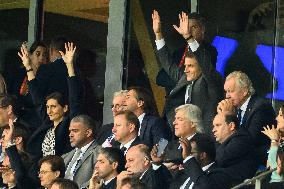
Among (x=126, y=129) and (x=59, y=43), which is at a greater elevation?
(x=59, y=43)

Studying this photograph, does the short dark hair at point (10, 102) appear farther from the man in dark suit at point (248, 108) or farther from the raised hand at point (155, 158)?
the man in dark suit at point (248, 108)

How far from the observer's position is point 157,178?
11484 mm

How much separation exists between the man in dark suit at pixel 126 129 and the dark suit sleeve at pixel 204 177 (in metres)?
1.38

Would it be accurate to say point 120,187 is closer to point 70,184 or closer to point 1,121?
point 70,184

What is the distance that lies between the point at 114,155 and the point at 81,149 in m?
1.20

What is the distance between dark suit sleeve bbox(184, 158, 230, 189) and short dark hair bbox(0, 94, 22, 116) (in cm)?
386

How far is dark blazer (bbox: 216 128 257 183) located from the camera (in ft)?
37.0

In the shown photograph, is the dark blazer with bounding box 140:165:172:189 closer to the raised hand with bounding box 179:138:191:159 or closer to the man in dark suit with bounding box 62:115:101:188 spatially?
the raised hand with bounding box 179:138:191:159

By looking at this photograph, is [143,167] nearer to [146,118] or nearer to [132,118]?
[132,118]

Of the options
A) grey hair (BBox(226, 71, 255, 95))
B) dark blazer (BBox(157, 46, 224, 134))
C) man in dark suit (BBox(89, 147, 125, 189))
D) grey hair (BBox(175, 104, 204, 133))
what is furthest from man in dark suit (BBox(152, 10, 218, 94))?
man in dark suit (BBox(89, 147, 125, 189))

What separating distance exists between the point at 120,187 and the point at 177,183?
845mm

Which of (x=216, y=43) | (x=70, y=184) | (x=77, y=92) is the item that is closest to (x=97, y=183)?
(x=70, y=184)

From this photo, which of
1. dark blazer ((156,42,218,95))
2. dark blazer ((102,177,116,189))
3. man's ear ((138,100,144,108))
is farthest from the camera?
dark blazer ((156,42,218,95))

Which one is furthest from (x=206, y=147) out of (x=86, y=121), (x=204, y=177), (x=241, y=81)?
(x=86, y=121)
